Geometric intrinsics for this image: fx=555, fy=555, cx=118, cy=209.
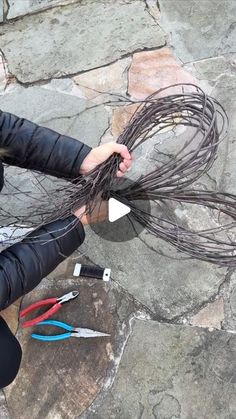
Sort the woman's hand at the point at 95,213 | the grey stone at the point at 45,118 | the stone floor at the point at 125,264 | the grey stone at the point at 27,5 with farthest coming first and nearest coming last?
the grey stone at the point at 27,5
the grey stone at the point at 45,118
the stone floor at the point at 125,264
the woman's hand at the point at 95,213

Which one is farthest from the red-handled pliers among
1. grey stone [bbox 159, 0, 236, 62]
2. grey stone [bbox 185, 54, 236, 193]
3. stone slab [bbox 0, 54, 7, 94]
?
grey stone [bbox 159, 0, 236, 62]

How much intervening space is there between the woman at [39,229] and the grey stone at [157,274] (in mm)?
316

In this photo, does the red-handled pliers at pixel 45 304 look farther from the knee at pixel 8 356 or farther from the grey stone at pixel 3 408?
the grey stone at pixel 3 408

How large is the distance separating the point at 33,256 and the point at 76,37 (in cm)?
121

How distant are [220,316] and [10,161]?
0.83 meters

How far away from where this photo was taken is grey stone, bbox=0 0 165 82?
230 centimetres

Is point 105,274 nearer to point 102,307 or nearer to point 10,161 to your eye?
point 102,307

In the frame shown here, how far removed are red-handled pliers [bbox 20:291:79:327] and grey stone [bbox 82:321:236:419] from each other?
24 cm

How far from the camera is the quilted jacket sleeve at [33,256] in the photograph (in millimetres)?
1474

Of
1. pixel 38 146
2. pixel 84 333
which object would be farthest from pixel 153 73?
pixel 84 333

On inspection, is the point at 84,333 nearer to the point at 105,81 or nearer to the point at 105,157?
the point at 105,157

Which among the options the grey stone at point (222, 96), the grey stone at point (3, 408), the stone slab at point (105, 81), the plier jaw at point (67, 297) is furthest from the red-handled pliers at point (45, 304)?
the stone slab at point (105, 81)

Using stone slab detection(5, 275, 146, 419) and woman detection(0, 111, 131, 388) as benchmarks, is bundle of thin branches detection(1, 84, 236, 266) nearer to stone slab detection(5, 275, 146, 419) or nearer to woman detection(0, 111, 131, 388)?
woman detection(0, 111, 131, 388)

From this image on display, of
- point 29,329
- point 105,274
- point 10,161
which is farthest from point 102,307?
point 10,161
